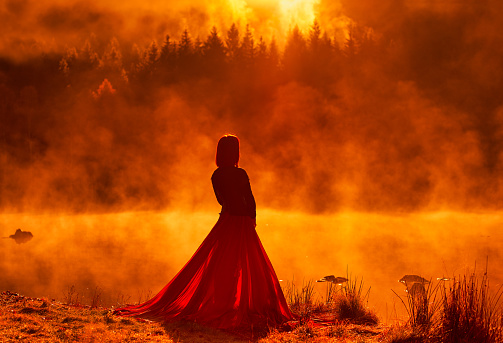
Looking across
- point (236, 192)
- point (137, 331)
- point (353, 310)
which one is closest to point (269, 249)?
point (353, 310)

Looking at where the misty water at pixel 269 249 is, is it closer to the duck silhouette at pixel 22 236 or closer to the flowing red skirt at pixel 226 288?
the duck silhouette at pixel 22 236

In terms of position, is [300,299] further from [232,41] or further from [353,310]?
[232,41]

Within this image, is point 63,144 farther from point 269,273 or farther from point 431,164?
point 269,273

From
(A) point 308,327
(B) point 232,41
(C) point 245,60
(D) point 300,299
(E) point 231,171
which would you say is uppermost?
(B) point 232,41

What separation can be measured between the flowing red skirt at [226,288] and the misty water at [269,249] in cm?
371

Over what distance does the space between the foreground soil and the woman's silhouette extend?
0.96 feet

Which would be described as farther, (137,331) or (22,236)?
(22,236)

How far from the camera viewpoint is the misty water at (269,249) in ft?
53.1

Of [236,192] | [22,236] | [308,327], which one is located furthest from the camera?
[22,236]

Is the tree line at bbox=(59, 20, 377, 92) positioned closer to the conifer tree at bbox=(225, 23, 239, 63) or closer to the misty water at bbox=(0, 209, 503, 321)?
the conifer tree at bbox=(225, 23, 239, 63)

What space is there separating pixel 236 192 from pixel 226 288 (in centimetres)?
146

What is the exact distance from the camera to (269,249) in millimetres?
23656

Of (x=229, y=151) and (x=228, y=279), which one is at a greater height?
(x=229, y=151)

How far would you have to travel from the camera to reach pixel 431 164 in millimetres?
50875
